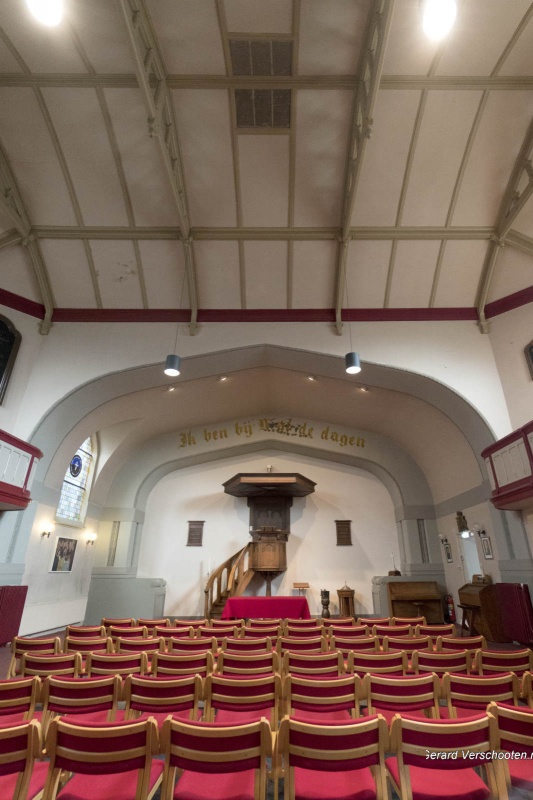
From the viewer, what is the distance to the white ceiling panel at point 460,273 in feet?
27.1

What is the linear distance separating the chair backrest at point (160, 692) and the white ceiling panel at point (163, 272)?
300 inches

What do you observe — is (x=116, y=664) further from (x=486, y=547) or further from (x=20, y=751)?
(x=486, y=547)

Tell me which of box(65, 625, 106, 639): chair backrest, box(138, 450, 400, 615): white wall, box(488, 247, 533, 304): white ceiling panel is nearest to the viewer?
box(65, 625, 106, 639): chair backrest

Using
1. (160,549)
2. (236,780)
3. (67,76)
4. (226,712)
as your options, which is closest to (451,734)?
(236,780)

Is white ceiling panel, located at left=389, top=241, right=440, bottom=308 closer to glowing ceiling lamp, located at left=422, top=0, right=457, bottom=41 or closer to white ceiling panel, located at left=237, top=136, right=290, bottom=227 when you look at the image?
white ceiling panel, located at left=237, top=136, right=290, bottom=227

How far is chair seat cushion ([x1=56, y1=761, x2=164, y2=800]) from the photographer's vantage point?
206 cm

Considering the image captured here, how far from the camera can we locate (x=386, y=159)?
734cm

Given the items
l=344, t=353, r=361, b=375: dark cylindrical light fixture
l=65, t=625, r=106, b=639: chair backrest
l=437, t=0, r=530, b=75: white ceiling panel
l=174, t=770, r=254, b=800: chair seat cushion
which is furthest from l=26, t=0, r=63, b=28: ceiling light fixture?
l=65, t=625, r=106, b=639: chair backrest

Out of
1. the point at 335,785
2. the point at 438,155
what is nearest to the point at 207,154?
the point at 438,155

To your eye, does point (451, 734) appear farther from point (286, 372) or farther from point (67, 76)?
point (67, 76)

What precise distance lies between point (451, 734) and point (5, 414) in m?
8.60

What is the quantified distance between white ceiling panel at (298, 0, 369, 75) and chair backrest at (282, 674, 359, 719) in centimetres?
838

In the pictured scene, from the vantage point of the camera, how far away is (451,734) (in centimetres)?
206

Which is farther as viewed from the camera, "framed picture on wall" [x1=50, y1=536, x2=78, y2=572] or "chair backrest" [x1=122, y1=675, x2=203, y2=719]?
"framed picture on wall" [x1=50, y1=536, x2=78, y2=572]
